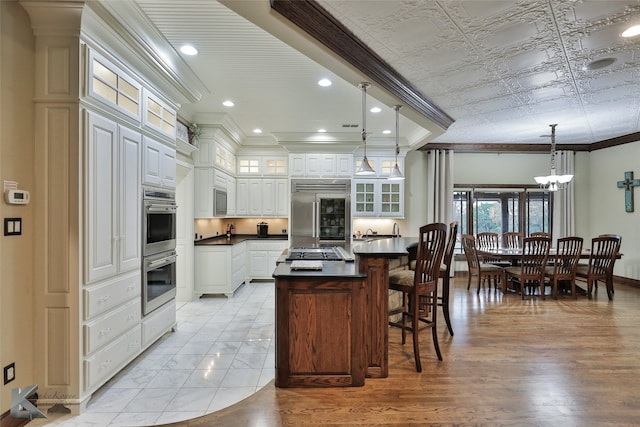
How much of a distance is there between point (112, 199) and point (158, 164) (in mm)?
807

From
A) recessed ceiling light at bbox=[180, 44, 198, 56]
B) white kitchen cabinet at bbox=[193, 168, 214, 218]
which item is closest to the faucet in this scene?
white kitchen cabinet at bbox=[193, 168, 214, 218]

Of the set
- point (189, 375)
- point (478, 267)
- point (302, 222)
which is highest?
point (302, 222)

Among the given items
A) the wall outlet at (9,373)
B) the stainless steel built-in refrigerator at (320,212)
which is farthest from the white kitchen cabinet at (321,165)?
the wall outlet at (9,373)

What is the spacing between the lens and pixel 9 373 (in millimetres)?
2074

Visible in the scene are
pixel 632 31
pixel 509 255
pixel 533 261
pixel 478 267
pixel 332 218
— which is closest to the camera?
pixel 632 31

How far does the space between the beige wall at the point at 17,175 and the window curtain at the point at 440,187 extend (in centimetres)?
632

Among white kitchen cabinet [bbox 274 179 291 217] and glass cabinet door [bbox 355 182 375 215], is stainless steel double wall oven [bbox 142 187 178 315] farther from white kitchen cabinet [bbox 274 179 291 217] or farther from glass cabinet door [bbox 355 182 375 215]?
glass cabinet door [bbox 355 182 375 215]

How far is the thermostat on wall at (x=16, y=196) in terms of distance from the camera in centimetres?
204

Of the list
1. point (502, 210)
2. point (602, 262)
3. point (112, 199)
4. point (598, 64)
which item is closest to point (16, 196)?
point (112, 199)

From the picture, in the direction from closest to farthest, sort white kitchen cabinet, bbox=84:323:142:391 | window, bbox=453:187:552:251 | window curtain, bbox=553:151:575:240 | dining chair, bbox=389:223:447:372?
white kitchen cabinet, bbox=84:323:142:391 < dining chair, bbox=389:223:447:372 < window curtain, bbox=553:151:575:240 < window, bbox=453:187:552:251

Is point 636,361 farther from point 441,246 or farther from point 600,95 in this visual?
point 600,95

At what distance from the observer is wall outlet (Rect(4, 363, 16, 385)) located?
2.05 m

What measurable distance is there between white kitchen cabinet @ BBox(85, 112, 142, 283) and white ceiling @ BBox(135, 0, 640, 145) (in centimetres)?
101

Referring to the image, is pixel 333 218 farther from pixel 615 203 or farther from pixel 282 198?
pixel 615 203
